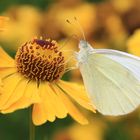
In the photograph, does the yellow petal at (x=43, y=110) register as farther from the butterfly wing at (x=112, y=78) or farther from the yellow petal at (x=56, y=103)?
the butterfly wing at (x=112, y=78)

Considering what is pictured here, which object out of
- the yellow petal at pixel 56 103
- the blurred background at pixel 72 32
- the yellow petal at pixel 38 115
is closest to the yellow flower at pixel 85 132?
the blurred background at pixel 72 32

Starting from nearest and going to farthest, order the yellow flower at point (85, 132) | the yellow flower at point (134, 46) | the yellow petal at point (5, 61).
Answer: the yellow petal at point (5, 61)
the yellow flower at point (134, 46)
the yellow flower at point (85, 132)

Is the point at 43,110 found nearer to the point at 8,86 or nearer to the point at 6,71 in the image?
the point at 8,86

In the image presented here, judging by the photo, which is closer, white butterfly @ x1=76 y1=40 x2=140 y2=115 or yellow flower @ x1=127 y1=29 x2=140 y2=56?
white butterfly @ x1=76 y1=40 x2=140 y2=115

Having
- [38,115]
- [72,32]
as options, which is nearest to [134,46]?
[38,115]

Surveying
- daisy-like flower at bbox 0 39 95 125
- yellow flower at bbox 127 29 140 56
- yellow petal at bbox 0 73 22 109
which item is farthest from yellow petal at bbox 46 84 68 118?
yellow flower at bbox 127 29 140 56

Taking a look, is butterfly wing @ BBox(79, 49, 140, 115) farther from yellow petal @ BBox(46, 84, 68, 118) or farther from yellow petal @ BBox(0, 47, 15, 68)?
yellow petal @ BBox(0, 47, 15, 68)

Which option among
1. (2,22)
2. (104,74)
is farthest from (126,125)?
(2,22)
